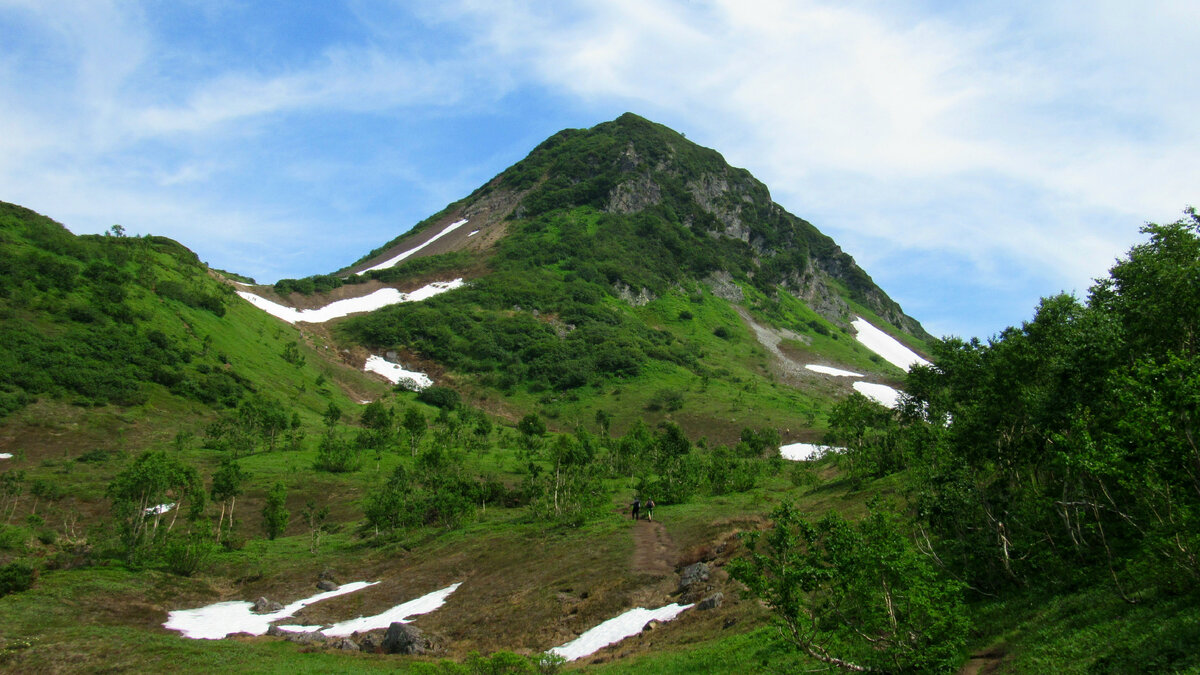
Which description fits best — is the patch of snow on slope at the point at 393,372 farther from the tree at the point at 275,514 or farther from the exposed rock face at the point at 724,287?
the exposed rock face at the point at 724,287

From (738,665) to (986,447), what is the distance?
904 cm

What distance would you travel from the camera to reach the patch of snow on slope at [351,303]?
13362 cm

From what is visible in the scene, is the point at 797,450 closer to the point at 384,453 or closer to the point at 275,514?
the point at 384,453

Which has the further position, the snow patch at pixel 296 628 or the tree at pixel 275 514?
the tree at pixel 275 514

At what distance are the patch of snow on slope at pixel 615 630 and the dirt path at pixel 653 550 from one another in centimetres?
420

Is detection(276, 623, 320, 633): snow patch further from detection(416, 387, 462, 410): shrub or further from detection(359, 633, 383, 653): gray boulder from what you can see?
detection(416, 387, 462, 410): shrub

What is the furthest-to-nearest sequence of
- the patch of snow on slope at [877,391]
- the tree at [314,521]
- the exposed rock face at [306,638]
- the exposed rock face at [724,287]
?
the exposed rock face at [724,287], the patch of snow on slope at [877,391], the tree at [314,521], the exposed rock face at [306,638]

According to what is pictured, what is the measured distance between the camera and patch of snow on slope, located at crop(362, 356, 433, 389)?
4485 inches

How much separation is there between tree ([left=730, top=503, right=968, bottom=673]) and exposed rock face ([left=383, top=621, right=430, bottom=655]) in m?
15.0

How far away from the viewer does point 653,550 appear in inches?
1296

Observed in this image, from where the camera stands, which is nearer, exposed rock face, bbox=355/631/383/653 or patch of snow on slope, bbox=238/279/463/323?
exposed rock face, bbox=355/631/383/653

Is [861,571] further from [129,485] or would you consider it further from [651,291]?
[651,291]

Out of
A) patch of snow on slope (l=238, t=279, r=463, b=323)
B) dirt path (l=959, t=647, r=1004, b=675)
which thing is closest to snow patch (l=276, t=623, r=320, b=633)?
dirt path (l=959, t=647, r=1004, b=675)

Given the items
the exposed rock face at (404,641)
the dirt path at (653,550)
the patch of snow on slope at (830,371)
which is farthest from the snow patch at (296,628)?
the patch of snow on slope at (830,371)
